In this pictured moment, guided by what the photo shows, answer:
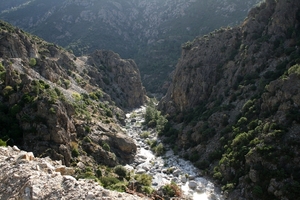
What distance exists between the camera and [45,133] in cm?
3644

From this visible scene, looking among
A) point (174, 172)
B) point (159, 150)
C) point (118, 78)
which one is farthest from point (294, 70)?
point (118, 78)

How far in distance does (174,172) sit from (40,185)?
29.0 meters

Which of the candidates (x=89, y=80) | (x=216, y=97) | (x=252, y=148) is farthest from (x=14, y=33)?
(x=252, y=148)

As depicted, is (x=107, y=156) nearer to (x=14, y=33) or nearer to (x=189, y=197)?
(x=189, y=197)

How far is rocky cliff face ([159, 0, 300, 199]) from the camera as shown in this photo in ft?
114

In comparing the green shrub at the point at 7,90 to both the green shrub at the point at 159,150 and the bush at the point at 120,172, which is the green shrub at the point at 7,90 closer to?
the bush at the point at 120,172

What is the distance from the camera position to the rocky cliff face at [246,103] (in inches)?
1367

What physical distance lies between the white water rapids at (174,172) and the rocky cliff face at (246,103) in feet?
6.18

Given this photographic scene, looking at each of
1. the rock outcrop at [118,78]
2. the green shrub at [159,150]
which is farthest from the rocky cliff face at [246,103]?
the rock outcrop at [118,78]

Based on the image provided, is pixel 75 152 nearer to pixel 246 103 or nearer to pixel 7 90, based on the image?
pixel 7 90

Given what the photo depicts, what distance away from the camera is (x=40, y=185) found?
18.2 meters

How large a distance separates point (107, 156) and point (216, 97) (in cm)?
2821

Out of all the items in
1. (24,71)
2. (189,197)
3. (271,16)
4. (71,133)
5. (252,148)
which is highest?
(271,16)

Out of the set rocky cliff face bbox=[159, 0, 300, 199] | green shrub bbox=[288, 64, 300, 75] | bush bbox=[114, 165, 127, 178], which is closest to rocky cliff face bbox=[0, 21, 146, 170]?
bush bbox=[114, 165, 127, 178]
